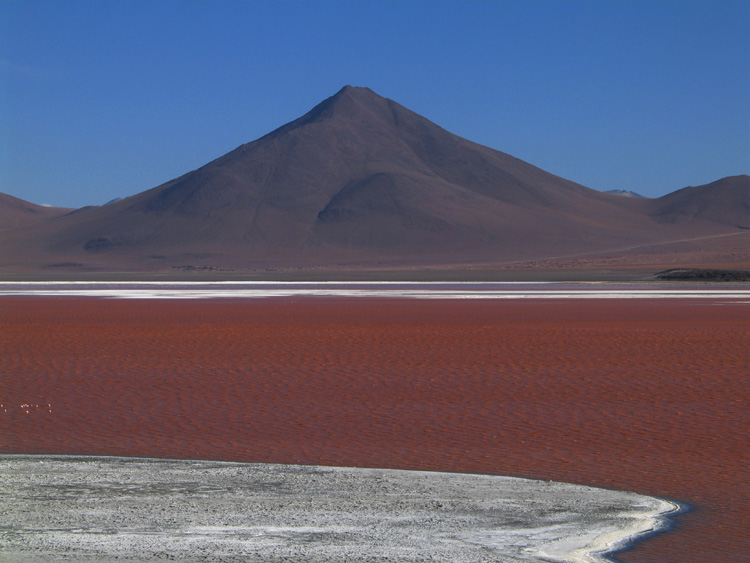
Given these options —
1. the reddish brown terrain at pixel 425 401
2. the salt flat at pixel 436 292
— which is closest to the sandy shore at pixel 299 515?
the reddish brown terrain at pixel 425 401

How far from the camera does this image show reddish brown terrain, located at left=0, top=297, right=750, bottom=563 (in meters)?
8.73

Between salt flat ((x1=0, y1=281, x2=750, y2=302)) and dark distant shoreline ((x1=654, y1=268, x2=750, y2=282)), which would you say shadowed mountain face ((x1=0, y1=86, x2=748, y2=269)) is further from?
salt flat ((x1=0, y1=281, x2=750, y2=302))

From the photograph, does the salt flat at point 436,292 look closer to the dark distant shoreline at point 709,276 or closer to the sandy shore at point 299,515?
the dark distant shoreline at point 709,276

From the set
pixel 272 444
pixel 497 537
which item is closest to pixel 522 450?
pixel 272 444

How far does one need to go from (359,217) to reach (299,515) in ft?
512

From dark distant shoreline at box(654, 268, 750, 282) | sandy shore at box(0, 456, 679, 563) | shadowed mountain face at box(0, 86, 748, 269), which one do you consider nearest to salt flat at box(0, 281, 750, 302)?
dark distant shoreline at box(654, 268, 750, 282)

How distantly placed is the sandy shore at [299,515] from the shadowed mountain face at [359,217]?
407 feet

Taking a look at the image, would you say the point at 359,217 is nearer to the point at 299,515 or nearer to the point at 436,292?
the point at 436,292

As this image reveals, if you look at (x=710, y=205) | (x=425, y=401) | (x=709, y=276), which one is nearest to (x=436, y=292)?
(x=709, y=276)

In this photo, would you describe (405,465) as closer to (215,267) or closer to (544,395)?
(544,395)

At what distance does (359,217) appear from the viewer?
162m

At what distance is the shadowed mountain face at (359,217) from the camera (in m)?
147

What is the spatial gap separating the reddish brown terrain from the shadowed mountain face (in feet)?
367

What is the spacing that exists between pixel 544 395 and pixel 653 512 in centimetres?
598
